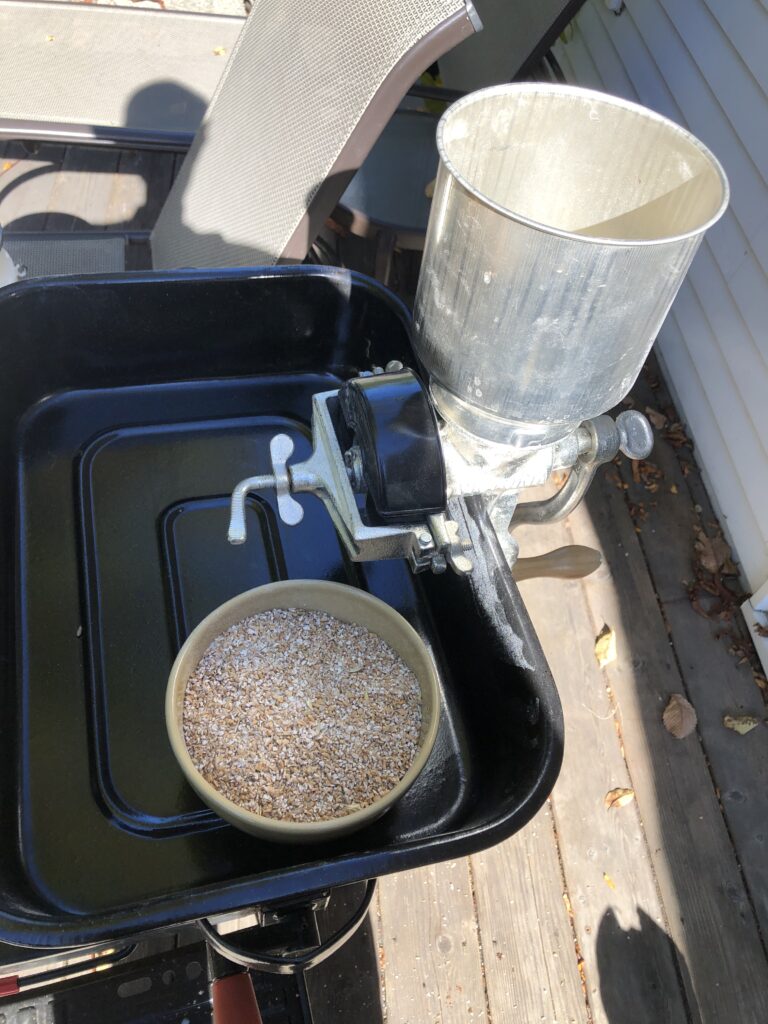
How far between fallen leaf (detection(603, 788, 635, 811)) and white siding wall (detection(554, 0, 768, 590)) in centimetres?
67

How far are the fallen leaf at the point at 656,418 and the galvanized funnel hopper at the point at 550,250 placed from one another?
1.51m

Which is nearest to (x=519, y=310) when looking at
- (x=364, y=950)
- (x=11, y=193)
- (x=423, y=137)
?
(x=364, y=950)

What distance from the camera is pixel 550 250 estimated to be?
0.57m

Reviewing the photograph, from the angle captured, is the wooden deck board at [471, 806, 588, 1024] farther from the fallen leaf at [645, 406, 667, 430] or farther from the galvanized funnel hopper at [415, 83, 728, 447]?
the fallen leaf at [645, 406, 667, 430]

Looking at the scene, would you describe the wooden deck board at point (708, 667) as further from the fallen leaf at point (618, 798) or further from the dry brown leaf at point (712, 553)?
the fallen leaf at point (618, 798)

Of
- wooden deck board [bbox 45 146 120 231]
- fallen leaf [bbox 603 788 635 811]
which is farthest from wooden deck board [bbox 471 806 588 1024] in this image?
wooden deck board [bbox 45 146 120 231]

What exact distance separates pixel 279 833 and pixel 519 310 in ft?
2.10

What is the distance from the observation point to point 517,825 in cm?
78

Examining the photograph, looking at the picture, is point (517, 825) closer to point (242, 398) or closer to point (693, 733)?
point (242, 398)

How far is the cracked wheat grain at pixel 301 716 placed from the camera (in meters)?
0.97

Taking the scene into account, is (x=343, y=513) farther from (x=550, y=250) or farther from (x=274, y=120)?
(x=274, y=120)

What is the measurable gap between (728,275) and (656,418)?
1.45ft

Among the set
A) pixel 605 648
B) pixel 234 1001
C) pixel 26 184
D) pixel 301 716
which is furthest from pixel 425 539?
pixel 26 184

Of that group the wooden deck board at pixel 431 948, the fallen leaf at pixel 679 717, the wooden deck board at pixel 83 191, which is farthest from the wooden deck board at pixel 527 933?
the wooden deck board at pixel 83 191
